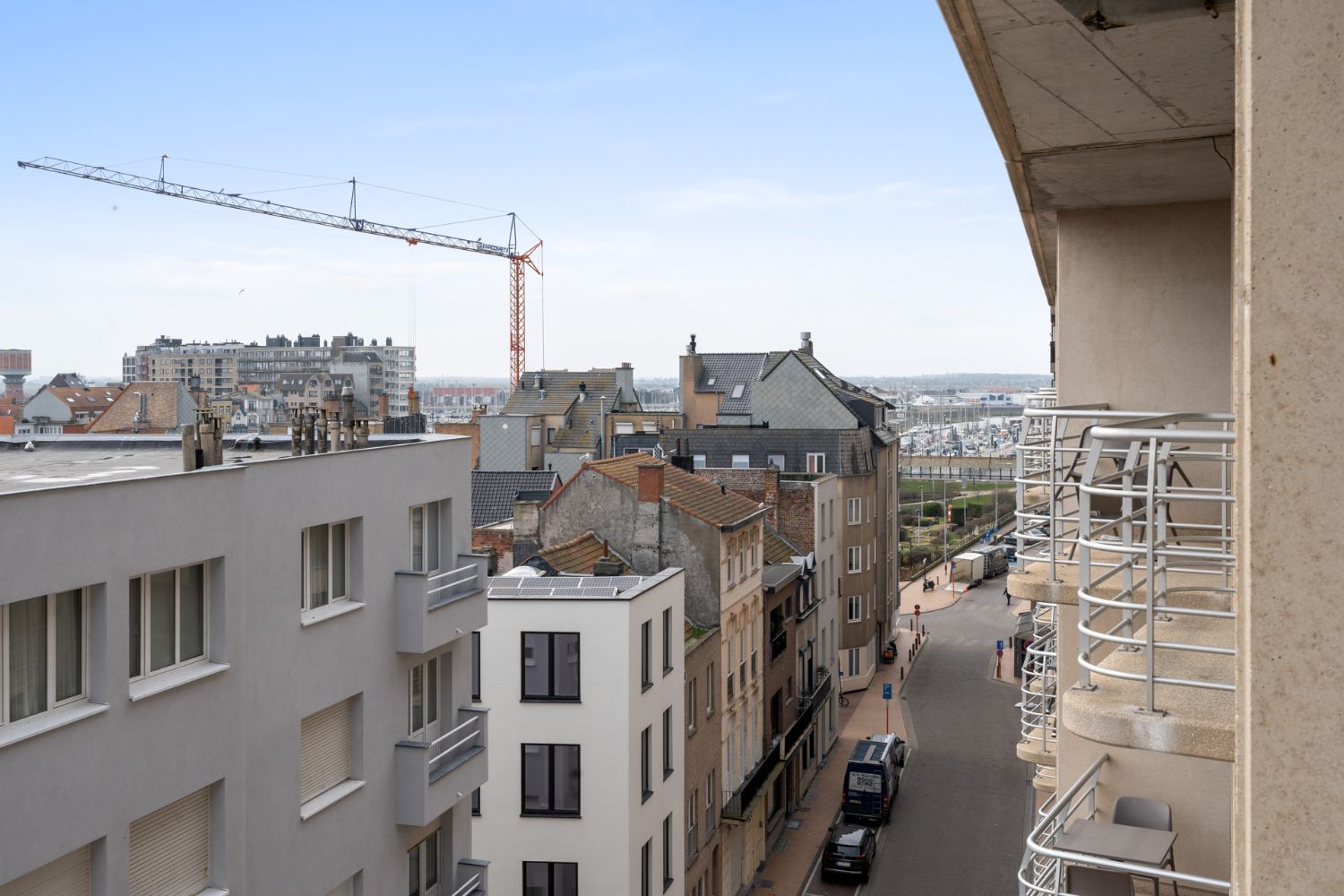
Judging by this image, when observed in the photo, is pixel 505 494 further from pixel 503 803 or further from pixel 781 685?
pixel 503 803

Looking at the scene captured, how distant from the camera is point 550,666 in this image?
74.9 ft

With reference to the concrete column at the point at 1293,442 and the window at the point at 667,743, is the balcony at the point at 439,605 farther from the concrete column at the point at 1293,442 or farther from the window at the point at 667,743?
the concrete column at the point at 1293,442

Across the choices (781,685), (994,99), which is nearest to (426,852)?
(994,99)

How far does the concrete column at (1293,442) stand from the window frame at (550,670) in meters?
20.8

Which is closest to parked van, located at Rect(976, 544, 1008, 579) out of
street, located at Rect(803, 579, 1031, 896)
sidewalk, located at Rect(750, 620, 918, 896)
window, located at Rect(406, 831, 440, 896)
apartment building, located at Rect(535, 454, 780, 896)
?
street, located at Rect(803, 579, 1031, 896)

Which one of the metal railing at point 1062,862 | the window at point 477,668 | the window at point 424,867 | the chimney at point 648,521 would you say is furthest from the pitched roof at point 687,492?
the metal railing at point 1062,862

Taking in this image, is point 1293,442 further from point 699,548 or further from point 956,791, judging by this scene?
point 956,791

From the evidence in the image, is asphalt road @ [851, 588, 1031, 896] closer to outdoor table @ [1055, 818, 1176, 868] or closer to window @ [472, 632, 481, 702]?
window @ [472, 632, 481, 702]

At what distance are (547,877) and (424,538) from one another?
8.76 meters

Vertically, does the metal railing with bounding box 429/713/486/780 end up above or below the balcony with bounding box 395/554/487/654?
below

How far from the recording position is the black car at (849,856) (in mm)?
31516

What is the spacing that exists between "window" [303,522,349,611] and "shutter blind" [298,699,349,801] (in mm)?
1391

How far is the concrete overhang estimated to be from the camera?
18.2 ft


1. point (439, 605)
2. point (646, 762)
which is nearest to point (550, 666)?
point (646, 762)
